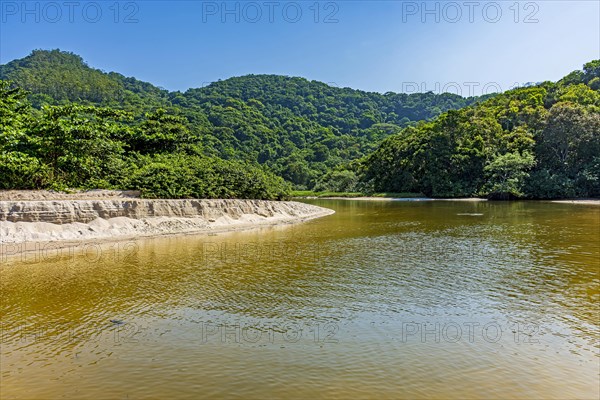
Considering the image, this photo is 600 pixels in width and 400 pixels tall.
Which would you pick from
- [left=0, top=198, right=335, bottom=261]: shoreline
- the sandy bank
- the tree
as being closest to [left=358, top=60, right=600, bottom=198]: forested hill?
the tree

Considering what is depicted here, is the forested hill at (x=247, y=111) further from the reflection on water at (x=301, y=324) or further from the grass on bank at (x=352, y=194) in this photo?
the reflection on water at (x=301, y=324)

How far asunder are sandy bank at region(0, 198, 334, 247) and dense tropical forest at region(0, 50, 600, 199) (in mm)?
1745

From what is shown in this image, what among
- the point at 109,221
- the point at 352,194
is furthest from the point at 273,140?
the point at 109,221

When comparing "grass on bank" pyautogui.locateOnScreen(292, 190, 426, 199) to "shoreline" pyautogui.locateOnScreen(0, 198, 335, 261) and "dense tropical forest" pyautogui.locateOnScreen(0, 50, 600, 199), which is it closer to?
"dense tropical forest" pyautogui.locateOnScreen(0, 50, 600, 199)

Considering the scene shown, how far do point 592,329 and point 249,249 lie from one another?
48.3 feet

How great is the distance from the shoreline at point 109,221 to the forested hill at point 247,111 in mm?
55425

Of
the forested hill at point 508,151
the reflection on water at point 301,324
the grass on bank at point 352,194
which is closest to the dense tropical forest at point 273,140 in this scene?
the forested hill at point 508,151

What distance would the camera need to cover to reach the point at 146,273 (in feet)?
49.4

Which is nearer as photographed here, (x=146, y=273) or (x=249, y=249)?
(x=146, y=273)

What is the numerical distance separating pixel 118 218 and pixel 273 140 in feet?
377

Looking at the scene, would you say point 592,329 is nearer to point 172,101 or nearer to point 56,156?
point 56,156

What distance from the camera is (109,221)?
24172mm

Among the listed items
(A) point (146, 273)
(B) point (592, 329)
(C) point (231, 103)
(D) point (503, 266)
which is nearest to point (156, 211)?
(A) point (146, 273)

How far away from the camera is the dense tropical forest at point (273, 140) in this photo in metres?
29.4
